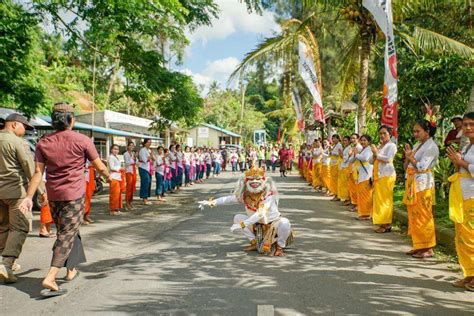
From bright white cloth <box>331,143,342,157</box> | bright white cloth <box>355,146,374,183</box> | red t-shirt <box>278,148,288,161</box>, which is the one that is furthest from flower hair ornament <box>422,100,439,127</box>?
red t-shirt <box>278,148,288,161</box>

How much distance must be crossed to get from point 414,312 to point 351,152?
7620 mm

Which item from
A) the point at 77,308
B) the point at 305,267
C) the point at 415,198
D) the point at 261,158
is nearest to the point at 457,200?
the point at 415,198

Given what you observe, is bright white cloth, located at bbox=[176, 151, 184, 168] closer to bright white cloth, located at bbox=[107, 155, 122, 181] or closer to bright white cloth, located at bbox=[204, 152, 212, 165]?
bright white cloth, located at bbox=[204, 152, 212, 165]

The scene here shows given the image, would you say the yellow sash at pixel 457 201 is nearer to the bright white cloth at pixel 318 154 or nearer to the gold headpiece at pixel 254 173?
the gold headpiece at pixel 254 173

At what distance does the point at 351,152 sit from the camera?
11.5 metres

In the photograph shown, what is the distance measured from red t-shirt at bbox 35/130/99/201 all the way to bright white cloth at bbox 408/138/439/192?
434 cm

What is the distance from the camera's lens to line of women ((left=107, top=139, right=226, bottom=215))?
1087 centimetres

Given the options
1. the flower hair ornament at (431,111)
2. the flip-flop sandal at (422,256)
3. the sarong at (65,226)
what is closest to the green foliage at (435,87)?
the flower hair ornament at (431,111)

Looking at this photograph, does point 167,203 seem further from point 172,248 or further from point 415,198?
point 415,198

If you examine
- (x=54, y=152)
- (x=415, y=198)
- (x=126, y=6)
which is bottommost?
(x=415, y=198)

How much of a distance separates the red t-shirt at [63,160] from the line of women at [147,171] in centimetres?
499

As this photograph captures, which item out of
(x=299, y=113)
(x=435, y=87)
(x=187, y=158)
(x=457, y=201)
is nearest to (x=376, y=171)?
(x=457, y=201)

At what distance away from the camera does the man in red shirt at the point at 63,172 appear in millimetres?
4895

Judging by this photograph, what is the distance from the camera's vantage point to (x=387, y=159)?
8016 millimetres
